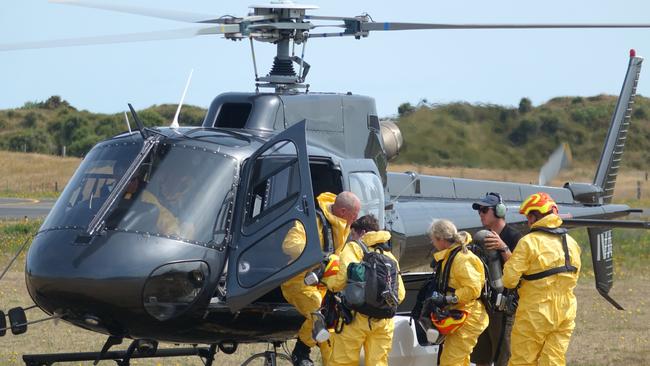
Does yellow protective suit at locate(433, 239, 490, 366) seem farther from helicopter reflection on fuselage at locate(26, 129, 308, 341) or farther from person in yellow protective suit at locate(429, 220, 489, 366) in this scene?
helicopter reflection on fuselage at locate(26, 129, 308, 341)

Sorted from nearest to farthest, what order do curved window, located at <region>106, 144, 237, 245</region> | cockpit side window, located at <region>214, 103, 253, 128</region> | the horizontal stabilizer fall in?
curved window, located at <region>106, 144, 237, 245</region>, cockpit side window, located at <region>214, 103, 253, 128</region>, the horizontal stabilizer

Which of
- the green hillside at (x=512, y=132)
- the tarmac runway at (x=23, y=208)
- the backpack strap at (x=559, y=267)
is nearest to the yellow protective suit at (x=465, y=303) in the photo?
the backpack strap at (x=559, y=267)

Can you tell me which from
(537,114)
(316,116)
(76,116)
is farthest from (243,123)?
→ (76,116)

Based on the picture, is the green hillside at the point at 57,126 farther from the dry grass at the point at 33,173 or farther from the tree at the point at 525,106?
the tree at the point at 525,106

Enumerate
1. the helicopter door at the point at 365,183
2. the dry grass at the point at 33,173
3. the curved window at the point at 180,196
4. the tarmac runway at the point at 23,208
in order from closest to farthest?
the curved window at the point at 180,196 → the helicopter door at the point at 365,183 → the tarmac runway at the point at 23,208 → the dry grass at the point at 33,173

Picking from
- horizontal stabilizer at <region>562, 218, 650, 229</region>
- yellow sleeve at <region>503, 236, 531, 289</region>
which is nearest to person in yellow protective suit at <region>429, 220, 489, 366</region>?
yellow sleeve at <region>503, 236, 531, 289</region>

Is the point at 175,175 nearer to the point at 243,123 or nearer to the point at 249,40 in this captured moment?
the point at 243,123

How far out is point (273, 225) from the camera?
27.1 ft

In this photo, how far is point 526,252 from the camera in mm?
8508

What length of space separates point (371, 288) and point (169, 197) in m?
1.77

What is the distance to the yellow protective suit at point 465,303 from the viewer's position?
848 centimetres

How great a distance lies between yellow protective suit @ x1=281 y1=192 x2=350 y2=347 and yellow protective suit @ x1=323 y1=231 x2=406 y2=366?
0.27 m

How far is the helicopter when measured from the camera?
8031mm

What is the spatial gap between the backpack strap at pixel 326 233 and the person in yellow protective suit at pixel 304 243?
0.02 metres
